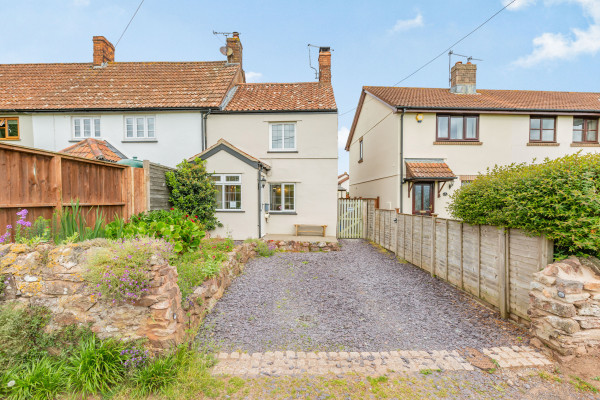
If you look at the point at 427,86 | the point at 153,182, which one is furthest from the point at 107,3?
the point at 427,86

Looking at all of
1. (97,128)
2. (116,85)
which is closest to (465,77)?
(116,85)

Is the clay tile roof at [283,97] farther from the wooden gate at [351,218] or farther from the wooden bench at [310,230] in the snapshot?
the wooden bench at [310,230]

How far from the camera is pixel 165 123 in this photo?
43.9ft

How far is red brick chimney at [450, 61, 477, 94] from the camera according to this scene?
52.3ft

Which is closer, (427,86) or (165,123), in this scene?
(165,123)

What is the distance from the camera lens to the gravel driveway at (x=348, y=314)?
4.29 metres

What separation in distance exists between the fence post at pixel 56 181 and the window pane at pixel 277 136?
9041 mm

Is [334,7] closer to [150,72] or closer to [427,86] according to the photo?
[427,86]

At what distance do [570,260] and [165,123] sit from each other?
1453 centimetres

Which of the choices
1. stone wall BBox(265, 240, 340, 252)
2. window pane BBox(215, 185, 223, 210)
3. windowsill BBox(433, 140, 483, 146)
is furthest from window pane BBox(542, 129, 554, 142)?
window pane BBox(215, 185, 223, 210)

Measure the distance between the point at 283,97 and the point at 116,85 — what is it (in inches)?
342

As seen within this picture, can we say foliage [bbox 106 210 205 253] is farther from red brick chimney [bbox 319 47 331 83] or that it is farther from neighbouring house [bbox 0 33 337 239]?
red brick chimney [bbox 319 47 331 83]

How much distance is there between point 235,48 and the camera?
16.4 m

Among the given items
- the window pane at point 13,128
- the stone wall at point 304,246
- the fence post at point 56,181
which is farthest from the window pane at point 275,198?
the window pane at point 13,128
